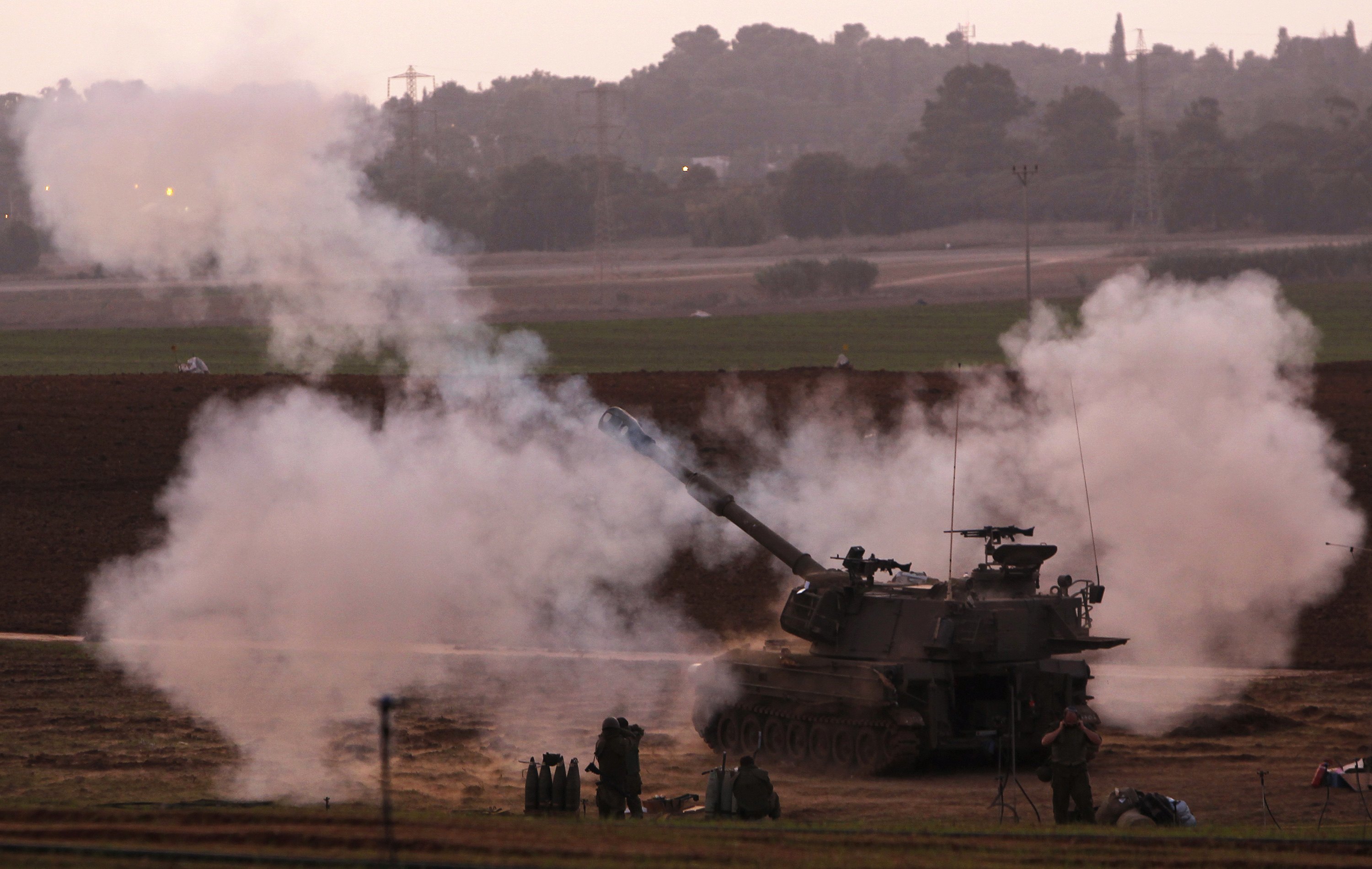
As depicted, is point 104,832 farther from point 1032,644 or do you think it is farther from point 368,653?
point 368,653

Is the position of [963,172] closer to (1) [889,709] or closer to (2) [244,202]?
(2) [244,202]

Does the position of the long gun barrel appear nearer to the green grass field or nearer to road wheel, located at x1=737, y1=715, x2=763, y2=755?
road wheel, located at x1=737, y1=715, x2=763, y2=755

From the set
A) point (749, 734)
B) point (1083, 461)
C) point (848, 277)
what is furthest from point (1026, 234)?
point (749, 734)

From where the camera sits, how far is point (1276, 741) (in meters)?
23.1

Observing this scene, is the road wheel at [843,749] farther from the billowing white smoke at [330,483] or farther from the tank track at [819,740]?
the billowing white smoke at [330,483]

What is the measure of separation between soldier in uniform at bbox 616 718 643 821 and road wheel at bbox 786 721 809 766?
406 cm

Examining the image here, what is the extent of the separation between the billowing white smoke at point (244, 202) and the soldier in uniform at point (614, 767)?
50.2 ft

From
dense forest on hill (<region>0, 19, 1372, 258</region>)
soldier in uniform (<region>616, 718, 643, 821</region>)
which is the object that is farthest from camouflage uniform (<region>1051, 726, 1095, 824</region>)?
dense forest on hill (<region>0, 19, 1372, 258</region>)

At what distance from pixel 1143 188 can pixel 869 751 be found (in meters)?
98.6

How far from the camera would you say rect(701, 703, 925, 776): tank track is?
71.1ft

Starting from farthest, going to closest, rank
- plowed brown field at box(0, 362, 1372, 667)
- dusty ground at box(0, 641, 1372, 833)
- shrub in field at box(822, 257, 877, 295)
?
shrub in field at box(822, 257, 877, 295), plowed brown field at box(0, 362, 1372, 667), dusty ground at box(0, 641, 1372, 833)

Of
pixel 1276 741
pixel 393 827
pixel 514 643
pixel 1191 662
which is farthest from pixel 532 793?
pixel 1191 662

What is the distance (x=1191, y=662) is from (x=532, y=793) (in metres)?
15.0

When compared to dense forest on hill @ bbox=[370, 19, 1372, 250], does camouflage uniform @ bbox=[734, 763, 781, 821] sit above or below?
below
